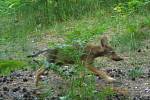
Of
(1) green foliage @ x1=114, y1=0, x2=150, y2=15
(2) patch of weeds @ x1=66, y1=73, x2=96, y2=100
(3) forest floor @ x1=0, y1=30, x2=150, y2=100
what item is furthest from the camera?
(1) green foliage @ x1=114, y1=0, x2=150, y2=15

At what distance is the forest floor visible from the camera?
597 centimetres

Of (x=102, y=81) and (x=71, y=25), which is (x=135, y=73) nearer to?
(x=102, y=81)

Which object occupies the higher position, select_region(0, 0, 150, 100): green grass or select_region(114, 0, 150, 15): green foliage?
select_region(114, 0, 150, 15): green foliage

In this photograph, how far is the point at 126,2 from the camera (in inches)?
426

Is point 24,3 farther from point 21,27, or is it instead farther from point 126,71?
point 126,71

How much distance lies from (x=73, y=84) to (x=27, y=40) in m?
4.73

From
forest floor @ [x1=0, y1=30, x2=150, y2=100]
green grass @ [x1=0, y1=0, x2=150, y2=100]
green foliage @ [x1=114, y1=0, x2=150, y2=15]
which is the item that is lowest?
forest floor @ [x1=0, y1=30, x2=150, y2=100]

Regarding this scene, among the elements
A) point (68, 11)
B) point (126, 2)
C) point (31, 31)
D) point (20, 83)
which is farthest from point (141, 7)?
point (20, 83)

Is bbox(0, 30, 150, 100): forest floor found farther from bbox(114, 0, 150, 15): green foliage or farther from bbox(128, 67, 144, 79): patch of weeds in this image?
bbox(114, 0, 150, 15): green foliage

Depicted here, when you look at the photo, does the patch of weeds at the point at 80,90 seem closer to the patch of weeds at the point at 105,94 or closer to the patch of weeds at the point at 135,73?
the patch of weeds at the point at 105,94

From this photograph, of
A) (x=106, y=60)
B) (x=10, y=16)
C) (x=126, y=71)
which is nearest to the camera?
(x=126, y=71)

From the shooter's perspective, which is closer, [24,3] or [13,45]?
[13,45]

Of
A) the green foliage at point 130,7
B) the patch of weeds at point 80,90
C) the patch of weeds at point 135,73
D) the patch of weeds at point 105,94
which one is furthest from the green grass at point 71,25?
the patch of weeds at point 80,90

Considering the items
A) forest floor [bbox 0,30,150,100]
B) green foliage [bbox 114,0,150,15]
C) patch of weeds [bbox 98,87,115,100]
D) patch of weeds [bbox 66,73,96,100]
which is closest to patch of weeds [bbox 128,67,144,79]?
forest floor [bbox 0,30,150,100]
